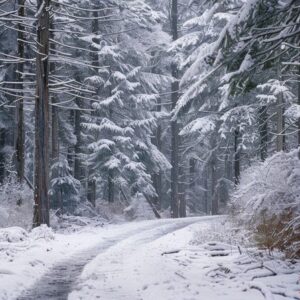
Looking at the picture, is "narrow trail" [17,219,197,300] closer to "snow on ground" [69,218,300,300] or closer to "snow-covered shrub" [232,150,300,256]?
"snow on ground" [69,218,300,300]

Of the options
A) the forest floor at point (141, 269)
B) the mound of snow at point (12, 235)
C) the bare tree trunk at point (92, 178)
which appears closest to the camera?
the forest floor at point (141, 269)

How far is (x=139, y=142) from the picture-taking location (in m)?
25.9

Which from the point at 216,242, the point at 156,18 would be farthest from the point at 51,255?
the point at 156,18

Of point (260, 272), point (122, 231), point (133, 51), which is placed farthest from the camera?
point (133, 51)

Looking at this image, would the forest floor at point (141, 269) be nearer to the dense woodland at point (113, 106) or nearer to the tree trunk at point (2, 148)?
the dense woodland at point (113, 106)

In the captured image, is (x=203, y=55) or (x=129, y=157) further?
(x=129, y=157)

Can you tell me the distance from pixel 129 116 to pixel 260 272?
19.7 meters

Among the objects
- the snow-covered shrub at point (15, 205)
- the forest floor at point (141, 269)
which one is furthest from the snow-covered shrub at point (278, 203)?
the snow-covered shrub at point (15, 205)

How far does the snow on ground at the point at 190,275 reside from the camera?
742cm

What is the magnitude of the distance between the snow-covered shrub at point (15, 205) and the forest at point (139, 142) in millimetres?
72

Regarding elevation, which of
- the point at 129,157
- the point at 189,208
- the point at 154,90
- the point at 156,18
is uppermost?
the point at 156,18

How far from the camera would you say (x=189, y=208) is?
4572 cm

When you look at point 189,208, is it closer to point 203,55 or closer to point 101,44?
point 101,44

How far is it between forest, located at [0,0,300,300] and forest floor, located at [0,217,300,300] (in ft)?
0.17
